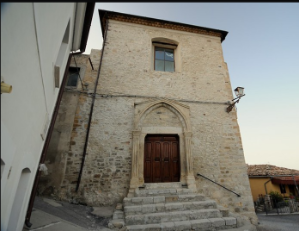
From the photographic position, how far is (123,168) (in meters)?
5.83

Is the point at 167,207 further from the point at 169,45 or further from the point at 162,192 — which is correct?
the point at 169,45

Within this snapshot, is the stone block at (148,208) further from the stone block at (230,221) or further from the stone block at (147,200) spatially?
the stone block at (230,221)

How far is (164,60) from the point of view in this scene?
8250mm

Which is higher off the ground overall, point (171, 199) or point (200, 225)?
point (171, 199)

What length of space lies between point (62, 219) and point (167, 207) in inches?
95.8

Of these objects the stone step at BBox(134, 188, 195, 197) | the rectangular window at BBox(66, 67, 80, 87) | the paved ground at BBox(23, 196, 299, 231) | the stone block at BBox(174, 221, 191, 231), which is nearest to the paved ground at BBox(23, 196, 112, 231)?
the paved ground at BBox(23, 196, 299, 231)

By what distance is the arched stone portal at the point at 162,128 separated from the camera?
578 centimetres

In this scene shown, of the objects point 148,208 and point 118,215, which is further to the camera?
point 148,208

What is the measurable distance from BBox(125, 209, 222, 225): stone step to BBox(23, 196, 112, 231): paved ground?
0.63 metres

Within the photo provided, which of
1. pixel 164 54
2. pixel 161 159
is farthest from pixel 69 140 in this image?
pixel 164 54

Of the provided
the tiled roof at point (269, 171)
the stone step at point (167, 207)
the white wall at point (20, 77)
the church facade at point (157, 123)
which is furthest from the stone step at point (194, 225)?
the tiled roof at point (269, 171)

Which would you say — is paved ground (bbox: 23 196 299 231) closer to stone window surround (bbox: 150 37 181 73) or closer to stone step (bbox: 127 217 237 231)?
stone step (bbox: 127 217 237 231)

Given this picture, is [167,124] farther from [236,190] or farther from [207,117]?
[236,190]

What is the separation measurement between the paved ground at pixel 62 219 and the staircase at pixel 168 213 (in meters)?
0.41
